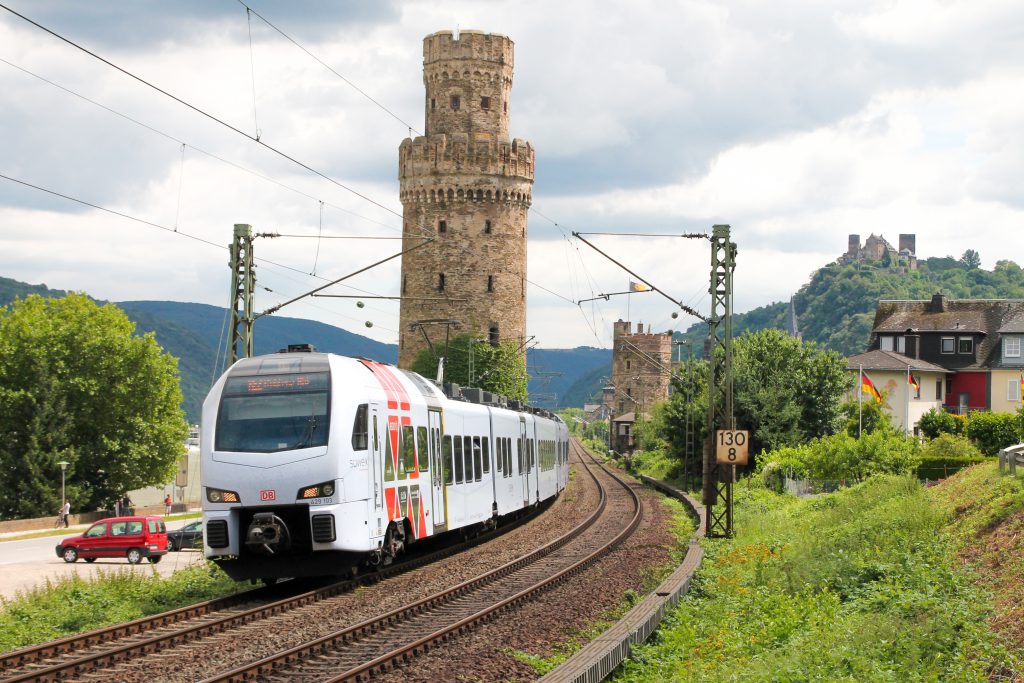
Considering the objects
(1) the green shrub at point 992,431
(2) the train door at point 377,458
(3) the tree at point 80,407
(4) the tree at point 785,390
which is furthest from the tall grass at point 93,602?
(3) the tree at point 80,407

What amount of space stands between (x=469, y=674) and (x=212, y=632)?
13.3ft

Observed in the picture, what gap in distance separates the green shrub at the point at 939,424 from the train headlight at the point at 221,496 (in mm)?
40515

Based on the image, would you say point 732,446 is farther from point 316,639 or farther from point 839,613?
point 316,639

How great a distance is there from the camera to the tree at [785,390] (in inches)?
1977

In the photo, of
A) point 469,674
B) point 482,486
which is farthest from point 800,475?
point 469,674

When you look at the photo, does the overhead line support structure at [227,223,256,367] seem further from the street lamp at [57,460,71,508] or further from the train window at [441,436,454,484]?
the street lamp at [57,460,71,508]

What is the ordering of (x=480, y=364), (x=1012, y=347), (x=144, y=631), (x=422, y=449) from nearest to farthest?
1. (x=144, y=631)
2. (x=422, y=449)
3. (x=1012, y=347)
4. (x=480, y=364)

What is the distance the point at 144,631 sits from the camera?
15.5m

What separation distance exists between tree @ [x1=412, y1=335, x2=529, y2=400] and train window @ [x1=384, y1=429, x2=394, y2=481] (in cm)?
4914

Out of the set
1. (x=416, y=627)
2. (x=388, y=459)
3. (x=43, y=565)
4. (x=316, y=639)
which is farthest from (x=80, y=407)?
(x=316, y=639)

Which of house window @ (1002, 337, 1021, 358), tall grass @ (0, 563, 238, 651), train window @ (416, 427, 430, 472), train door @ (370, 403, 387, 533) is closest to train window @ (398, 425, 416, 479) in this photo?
train window @ (416, 427, 430, 472)

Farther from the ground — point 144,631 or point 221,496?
point 221,496

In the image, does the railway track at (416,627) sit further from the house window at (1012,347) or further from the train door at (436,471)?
the house window at (1012,347)

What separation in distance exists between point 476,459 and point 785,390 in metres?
25.4
